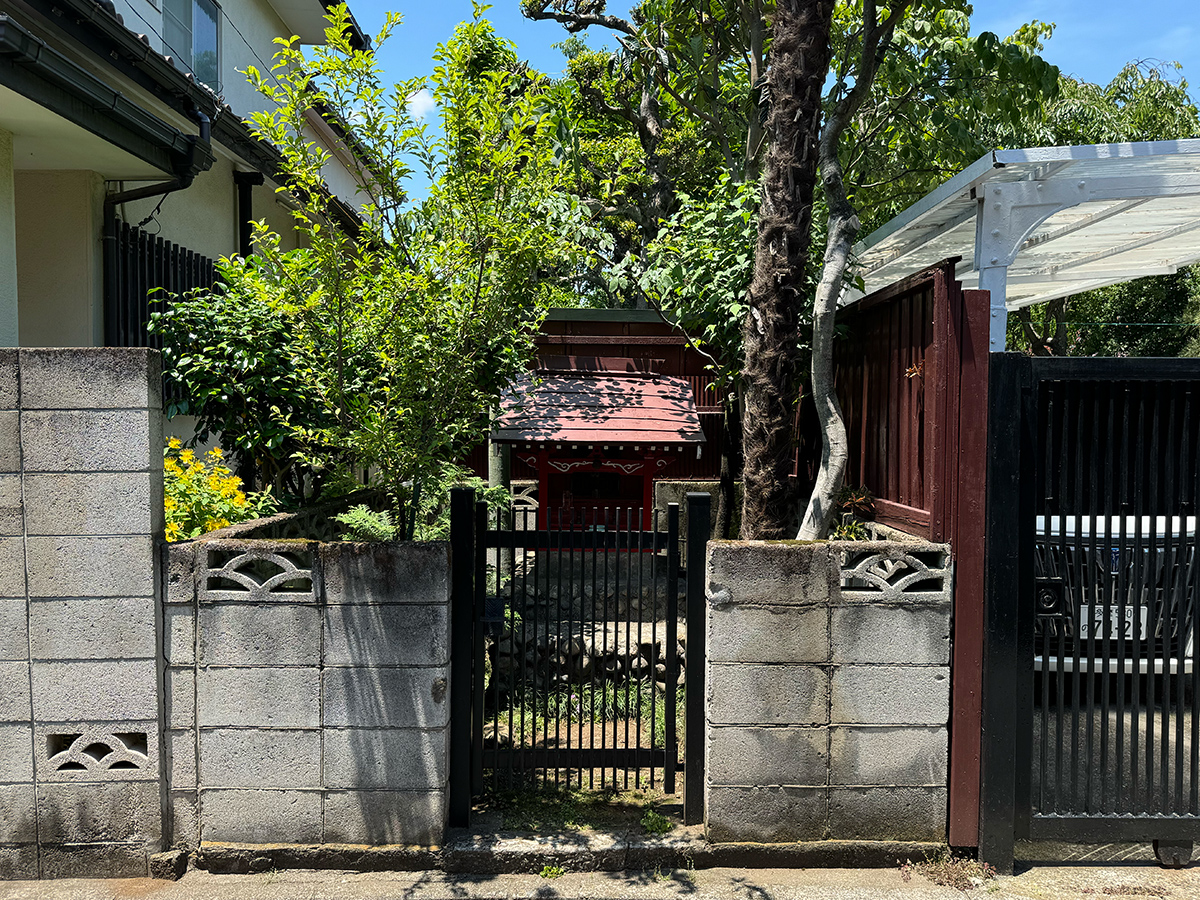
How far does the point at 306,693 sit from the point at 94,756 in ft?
3.72

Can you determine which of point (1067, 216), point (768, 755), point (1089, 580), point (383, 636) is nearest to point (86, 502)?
point (383, 636)

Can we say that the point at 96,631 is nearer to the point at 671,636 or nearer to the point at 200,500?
the point at 200,500

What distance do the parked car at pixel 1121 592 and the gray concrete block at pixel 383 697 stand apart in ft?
10.4

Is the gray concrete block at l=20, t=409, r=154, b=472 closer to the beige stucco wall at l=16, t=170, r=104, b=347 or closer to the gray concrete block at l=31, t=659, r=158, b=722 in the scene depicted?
the gray concrete block at l=31, t=659, r=158, b=722

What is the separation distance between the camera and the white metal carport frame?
575 cm

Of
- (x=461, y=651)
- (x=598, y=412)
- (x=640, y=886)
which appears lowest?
(x=640, y=886)

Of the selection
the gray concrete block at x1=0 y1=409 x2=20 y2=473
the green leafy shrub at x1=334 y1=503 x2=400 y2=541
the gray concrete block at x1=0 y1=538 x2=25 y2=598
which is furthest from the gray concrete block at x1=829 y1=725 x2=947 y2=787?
the gray concrete block at x1=0 y1=409 x2=20 y2=473

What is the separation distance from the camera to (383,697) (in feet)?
14.8

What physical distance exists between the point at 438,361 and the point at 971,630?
10.4 feet

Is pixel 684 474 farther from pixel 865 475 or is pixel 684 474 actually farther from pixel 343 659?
pixel 343 659

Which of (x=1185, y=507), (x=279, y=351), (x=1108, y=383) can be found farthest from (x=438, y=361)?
(x=1185, y=507)

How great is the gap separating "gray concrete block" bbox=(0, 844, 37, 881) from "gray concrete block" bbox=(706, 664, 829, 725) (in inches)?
141

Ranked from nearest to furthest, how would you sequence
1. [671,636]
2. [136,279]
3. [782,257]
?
[671,636]
[782,257]
[136,279]

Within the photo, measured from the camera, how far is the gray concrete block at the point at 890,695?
456cm
